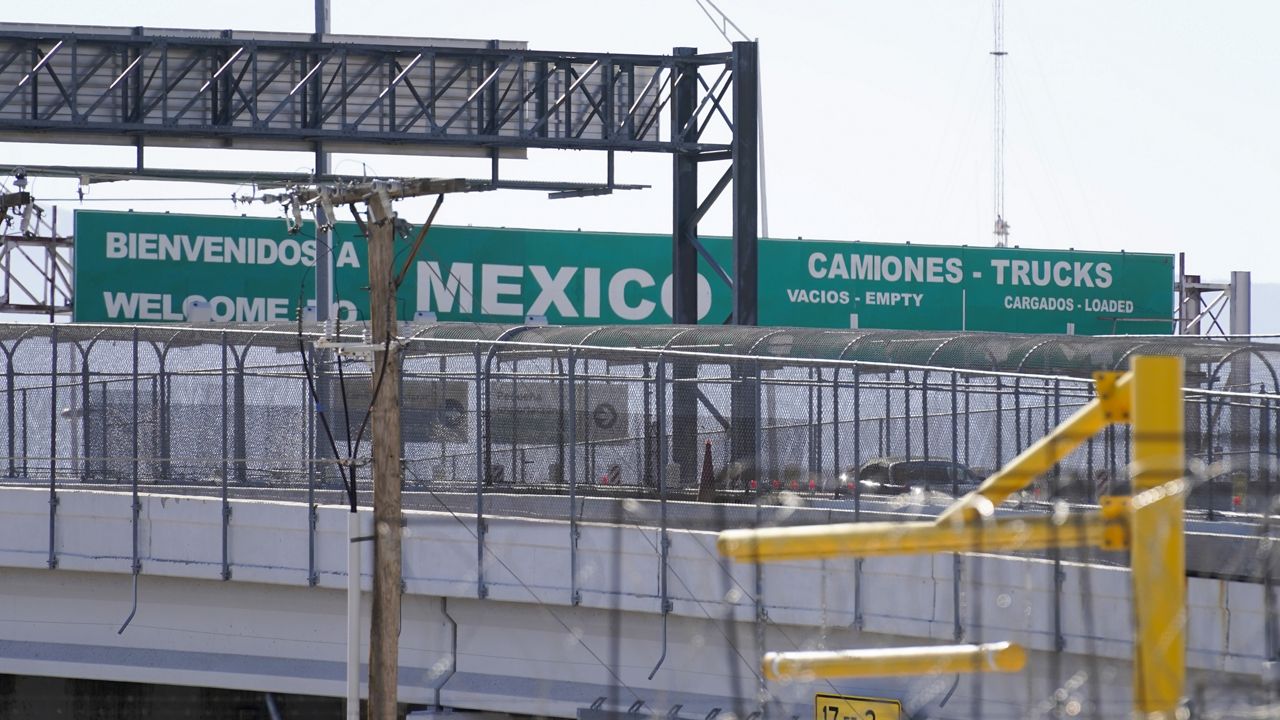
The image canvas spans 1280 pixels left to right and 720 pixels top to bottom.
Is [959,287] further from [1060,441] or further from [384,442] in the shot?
[1060,441]

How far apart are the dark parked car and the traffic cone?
120 centimetres

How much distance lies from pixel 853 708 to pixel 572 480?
3437mm

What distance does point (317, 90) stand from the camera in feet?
77.2

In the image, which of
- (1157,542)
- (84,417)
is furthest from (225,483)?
(1157,542)

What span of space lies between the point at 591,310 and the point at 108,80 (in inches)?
649

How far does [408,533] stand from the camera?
1628 centimetres

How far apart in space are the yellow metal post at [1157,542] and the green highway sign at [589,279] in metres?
31.9

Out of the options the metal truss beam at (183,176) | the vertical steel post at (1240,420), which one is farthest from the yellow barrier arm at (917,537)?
the metal truss beam at (183,176)

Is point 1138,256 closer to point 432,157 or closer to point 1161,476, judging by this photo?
point 432,157

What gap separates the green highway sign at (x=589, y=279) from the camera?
37.3 meters

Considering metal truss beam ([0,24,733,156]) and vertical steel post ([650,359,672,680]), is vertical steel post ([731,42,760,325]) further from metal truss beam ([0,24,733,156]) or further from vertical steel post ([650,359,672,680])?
vertical steel post ([650,359,672,680])

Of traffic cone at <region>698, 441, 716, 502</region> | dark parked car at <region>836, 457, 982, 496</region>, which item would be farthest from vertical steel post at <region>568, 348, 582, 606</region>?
dark parked car at <region>836, 457, 982, 496</region>

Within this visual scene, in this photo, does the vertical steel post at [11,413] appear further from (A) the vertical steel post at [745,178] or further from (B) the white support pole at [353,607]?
(A) the vertical steel post at [745,178]

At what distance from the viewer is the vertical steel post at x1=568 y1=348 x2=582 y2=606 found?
15.0m
